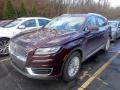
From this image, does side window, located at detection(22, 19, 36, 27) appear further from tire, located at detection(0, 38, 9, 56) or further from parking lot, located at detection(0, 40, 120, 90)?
parking lot, located at detection(0, 40, 120, 90)

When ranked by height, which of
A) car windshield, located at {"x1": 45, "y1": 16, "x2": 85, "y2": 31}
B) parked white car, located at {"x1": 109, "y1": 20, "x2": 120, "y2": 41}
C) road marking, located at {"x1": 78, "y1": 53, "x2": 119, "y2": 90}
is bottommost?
road marking, located at {"x1": 78, "y1": 53, "x2": 119, "y2": 90}

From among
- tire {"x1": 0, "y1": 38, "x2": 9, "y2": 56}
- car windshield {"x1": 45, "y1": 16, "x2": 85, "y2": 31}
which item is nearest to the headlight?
car windshield {"x1": 45, "y1": 16, "x2": 85, "y2": 31}

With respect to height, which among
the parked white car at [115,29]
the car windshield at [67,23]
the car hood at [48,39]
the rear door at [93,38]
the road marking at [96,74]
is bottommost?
the road marking at [96,74]

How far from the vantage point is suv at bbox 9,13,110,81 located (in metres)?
4.10

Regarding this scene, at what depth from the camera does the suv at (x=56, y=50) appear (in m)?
4.10

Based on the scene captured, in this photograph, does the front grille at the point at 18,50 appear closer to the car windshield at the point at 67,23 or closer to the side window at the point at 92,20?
the car windshield at the point at 67,23

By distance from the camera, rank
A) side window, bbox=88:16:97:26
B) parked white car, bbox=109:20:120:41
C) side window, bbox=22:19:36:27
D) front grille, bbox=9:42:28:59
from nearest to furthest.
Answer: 1. front grille, bbox=9:42:28:59
2. side window, bbox=88:16:97:26
3. side window, bbox=22:19:36:27
4. parked white car, bbox=109:20:120:41

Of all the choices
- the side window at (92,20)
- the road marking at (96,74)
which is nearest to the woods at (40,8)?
the side window at (92,20)

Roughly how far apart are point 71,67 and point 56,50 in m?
0.76

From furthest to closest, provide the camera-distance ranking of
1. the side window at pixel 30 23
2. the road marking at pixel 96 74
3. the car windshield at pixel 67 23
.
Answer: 1. the side window at pixel 30 23
2. the car windshield at pixel 67 23
3. the road marking at pixel 96 74

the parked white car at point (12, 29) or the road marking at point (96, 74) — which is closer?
the road marking at point (96, 74)

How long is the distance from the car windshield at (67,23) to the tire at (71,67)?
858mm

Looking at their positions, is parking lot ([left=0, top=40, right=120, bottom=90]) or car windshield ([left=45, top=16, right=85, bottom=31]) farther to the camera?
car windshield ([left=45, top=16, right=85, bottom=31])

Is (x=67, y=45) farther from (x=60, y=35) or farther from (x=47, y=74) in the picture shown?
(x=47, y=74)
